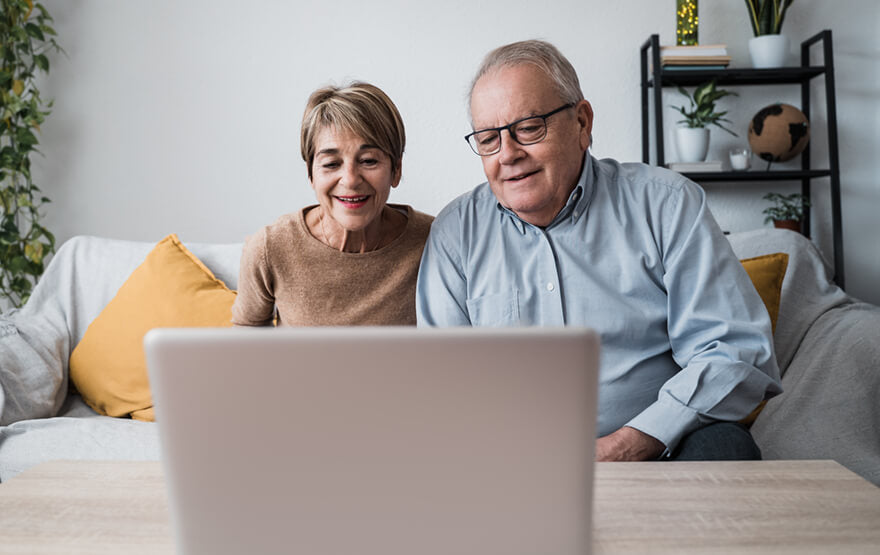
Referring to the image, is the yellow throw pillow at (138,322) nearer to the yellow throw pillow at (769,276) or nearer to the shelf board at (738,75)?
the yellow throw pillow at (769,276)

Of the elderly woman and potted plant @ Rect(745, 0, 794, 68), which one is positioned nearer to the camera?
the elderly woman

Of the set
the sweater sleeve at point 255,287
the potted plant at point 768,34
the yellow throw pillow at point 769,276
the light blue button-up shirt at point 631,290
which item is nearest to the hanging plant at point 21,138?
the sweater sleeve at point 255,287

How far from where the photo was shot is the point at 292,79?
257 centimetres

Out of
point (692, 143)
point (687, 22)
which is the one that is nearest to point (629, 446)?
point (692, 143)

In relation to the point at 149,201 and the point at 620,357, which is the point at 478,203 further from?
the point at 149,201

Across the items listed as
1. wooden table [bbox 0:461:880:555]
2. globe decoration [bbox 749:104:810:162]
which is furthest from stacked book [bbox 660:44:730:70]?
wooden table [bbox 0:461:880:555]

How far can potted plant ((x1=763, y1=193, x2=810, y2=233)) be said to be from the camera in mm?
2418

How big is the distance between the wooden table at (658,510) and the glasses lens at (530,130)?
2.50ft

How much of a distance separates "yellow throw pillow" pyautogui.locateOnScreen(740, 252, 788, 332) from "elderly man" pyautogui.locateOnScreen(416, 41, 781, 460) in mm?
513

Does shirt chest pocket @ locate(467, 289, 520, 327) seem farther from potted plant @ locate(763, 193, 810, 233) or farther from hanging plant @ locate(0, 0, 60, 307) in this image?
hanging plant @ locate(0, 0, 60, 307)

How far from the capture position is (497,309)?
1.47m

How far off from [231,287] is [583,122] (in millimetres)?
1200

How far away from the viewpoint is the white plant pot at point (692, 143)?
2.39 metres

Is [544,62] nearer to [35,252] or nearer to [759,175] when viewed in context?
[759,175]
